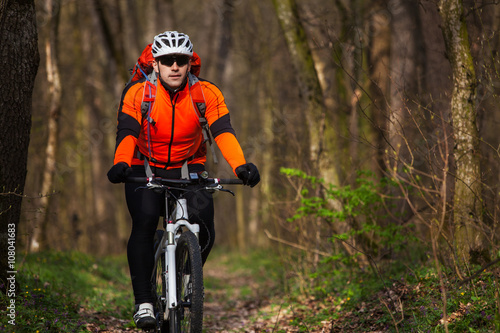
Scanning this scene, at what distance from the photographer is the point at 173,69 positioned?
15.8 ft

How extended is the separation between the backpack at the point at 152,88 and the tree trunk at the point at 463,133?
7.57 feet

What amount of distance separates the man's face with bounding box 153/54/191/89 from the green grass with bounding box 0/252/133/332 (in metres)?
2.24

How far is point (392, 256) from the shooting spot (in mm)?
7203

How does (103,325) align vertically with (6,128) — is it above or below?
below

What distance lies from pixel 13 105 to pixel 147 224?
1686 millimetres

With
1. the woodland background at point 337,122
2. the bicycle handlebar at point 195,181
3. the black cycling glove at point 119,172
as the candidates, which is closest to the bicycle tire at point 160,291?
the bicycle handlebar at point 195,181

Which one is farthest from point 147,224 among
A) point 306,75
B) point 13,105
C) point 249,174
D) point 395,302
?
point 306,75

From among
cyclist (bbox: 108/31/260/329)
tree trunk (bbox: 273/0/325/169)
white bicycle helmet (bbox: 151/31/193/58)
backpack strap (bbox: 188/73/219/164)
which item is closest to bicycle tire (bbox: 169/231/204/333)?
cyclist (bbox: 108/31/260/329)

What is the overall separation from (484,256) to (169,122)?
316 cm

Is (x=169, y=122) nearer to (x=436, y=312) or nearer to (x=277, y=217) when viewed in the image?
(x=436, y=312)

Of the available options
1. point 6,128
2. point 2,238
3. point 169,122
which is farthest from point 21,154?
point 169,122

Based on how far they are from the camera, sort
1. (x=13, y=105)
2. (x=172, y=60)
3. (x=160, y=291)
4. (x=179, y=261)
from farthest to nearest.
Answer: (x=13, y=105), (x=172, y=60), (x=160, y=291), (x=179, y=261)

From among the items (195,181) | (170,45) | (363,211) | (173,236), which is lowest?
(173,236)

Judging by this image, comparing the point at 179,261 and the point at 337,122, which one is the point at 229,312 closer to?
the point at 179,261
